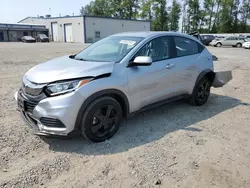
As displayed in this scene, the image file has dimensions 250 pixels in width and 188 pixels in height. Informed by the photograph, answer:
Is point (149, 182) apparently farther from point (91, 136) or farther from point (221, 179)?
point (91, 136)

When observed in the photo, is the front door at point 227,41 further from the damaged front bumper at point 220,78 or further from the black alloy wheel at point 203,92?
the black alloy wheel at point 203,92

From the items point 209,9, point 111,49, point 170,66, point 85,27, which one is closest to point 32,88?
point 111,49

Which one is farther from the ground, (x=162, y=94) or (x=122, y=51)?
(x=122, y=51)

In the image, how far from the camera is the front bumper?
309 cm

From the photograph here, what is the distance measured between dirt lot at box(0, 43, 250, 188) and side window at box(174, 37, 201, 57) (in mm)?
1286

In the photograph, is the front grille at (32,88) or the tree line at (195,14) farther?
the tree line at (195,14)

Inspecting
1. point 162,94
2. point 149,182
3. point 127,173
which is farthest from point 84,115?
point 162,94

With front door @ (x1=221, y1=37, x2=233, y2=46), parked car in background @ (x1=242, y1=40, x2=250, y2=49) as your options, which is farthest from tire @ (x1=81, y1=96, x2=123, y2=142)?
front door @ (x1=221, y1=37, x2=233, y2=46)

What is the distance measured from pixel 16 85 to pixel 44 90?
167 inches

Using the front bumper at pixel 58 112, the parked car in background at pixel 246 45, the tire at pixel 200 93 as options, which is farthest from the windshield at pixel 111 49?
the parked car in background at pixel 246 45

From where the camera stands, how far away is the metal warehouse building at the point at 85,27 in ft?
138

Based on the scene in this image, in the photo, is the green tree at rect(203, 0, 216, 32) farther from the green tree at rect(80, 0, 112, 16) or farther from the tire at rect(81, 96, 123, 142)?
→ the tire at rect(81, 96, 123, 142)

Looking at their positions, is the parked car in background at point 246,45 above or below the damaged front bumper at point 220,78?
above

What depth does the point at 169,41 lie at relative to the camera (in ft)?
14.8
